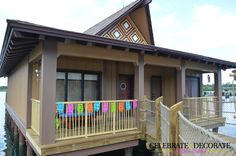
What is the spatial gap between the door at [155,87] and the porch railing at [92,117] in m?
3.83

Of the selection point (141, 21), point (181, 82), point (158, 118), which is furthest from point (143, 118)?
point (141, 21)

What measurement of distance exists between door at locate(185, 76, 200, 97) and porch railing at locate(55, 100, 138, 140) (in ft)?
19.7

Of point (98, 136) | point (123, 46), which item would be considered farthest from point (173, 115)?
point (123, 46)

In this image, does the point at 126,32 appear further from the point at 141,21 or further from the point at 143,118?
the point at 143,118

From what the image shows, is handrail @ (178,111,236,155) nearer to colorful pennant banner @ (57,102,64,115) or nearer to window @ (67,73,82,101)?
colorful pennant banner @ (57,102,64,115)

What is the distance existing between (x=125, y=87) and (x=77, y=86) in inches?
103

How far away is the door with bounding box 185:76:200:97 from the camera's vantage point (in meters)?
11.9

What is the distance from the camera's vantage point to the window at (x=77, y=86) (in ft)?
24.4

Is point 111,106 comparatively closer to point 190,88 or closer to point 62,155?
point 62,155

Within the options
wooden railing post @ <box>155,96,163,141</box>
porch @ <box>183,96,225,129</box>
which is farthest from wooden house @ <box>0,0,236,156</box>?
wooden railing post @ <box>155,96,163,141</box>

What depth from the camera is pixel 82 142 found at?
17.7 ft

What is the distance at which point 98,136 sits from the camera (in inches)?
228

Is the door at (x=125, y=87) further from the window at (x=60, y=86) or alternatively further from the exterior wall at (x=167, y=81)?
the window at (x=60, y=86)

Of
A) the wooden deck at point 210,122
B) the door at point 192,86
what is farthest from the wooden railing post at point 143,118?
the door at point 192,86
